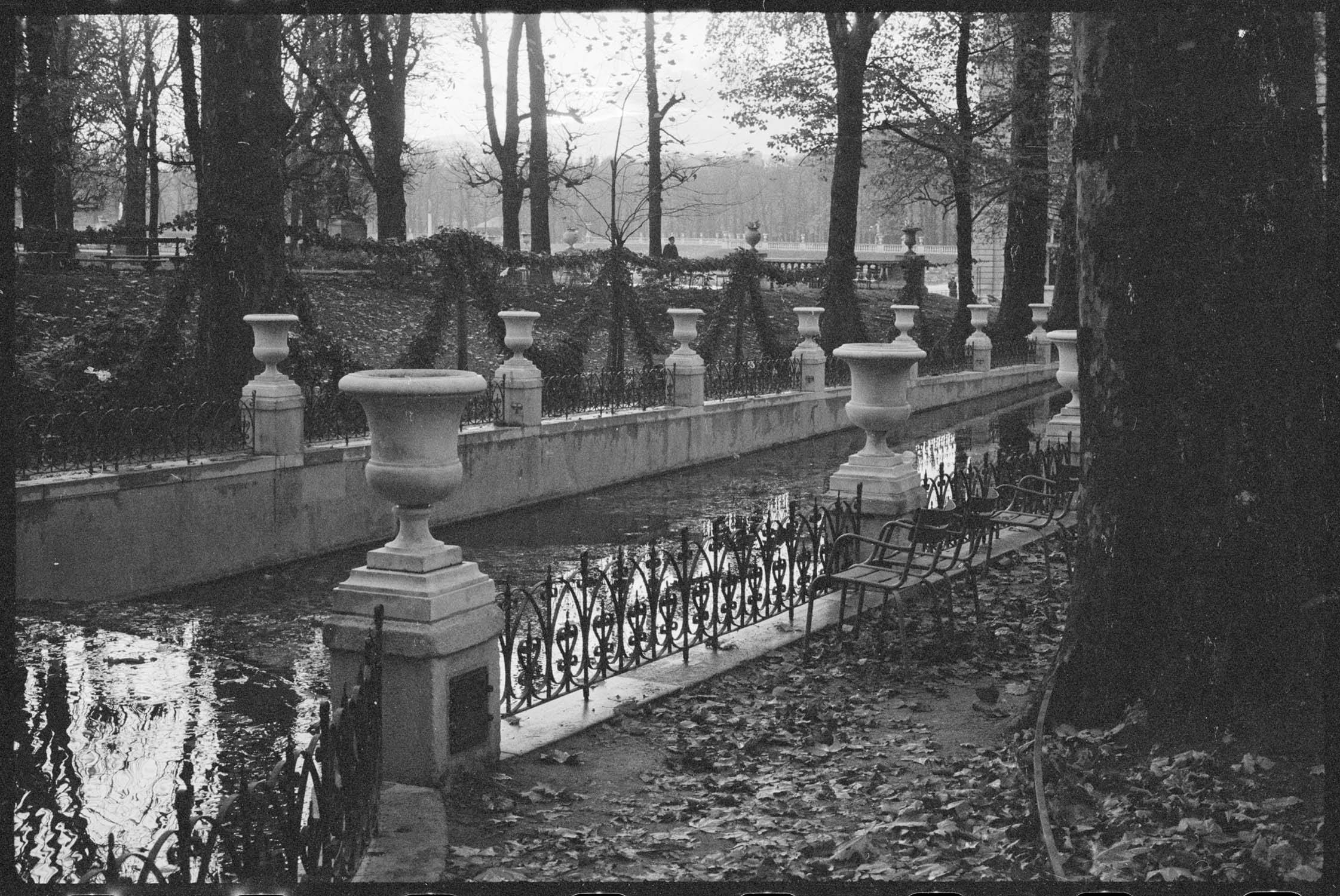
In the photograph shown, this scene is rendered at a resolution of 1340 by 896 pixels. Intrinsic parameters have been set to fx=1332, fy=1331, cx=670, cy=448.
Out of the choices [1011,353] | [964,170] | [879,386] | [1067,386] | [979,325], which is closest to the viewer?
[879,386]

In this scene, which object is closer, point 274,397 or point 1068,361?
point 274,397

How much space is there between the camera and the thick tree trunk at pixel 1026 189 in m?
29.8

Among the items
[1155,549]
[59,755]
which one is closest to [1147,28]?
[1155,549]

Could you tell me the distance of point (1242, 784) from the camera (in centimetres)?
493

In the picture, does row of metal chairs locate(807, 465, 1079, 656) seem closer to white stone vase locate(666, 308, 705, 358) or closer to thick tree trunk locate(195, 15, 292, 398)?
white stone vase locate(666, 308, 705, 358)

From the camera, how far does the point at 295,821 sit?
382cm

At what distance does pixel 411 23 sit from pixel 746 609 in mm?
31136

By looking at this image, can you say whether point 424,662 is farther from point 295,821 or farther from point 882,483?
point 882,483

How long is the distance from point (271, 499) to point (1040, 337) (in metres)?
21.8

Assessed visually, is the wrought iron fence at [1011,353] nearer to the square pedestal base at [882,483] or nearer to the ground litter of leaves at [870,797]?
the square pedestal base at [882,483]

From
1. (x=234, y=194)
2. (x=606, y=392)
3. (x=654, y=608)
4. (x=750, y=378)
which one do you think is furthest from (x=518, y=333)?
(x=654, y=608)

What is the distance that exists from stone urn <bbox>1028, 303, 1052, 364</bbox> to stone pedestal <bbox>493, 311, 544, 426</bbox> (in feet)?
58.0

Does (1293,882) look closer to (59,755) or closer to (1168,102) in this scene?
(1168,102)

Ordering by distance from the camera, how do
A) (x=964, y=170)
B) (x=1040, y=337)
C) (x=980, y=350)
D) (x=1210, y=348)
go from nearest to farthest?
(x=1210, y=348), (x=980, y=350), (x=1040, y=337), (x=964, y=170)
